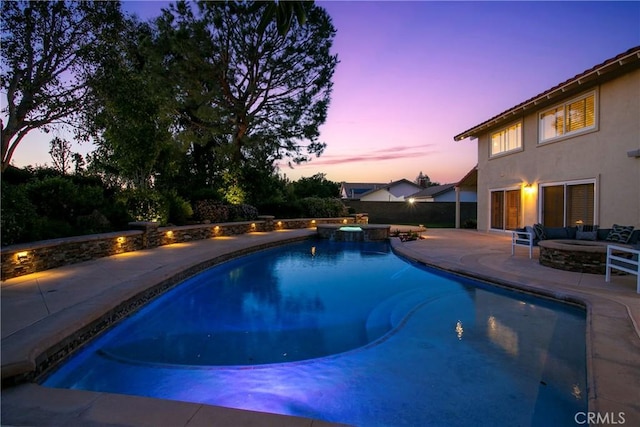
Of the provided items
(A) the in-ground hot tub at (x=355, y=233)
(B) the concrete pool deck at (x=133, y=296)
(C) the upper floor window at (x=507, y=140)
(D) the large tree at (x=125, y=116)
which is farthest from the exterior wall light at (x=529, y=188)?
(D) the large tree at (x=125, y=116)

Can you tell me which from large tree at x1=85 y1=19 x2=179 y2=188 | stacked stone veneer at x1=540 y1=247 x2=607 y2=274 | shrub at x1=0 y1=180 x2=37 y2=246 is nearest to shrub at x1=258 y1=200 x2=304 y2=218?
large tree at x1=85 y1=19 x2=179 y2=188

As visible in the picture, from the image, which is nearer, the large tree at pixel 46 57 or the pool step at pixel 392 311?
the pool step at pixel 392 311

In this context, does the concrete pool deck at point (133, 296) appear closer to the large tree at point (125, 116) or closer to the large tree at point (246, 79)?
the large tree at point (125, 116)

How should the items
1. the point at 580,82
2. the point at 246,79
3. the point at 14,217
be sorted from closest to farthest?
the point at 14,217
the point at 580,82
the point at 246,79

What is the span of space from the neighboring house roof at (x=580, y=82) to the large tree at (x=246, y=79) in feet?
32.8

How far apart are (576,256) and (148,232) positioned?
1134cm

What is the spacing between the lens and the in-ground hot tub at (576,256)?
7.83 m

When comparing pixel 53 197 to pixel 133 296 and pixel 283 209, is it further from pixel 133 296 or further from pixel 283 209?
pixel 283 209

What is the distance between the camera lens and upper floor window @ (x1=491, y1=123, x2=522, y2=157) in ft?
49.1

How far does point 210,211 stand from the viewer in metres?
16.5

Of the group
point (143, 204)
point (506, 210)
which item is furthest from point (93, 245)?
point (506, 210)

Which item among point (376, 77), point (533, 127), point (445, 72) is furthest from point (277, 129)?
point (533, 127)

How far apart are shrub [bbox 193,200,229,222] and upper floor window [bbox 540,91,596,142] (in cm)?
1339

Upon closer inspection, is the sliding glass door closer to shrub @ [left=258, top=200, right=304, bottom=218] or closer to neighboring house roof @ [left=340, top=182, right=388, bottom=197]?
shrub @ [left=258, top=200, right=304, bottom=218]
